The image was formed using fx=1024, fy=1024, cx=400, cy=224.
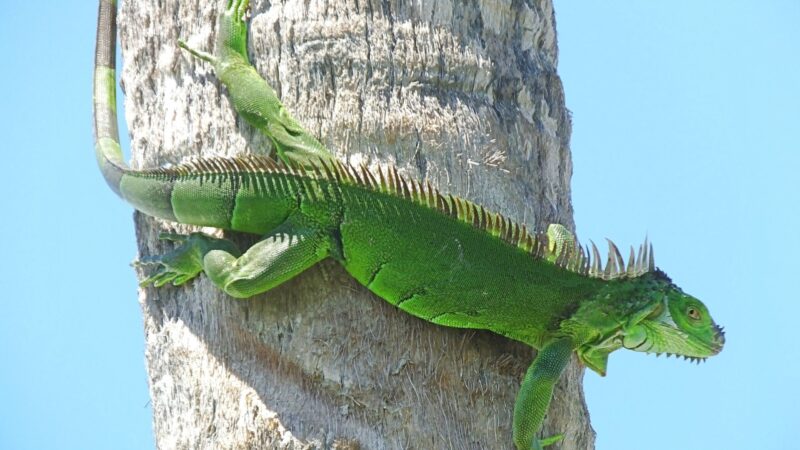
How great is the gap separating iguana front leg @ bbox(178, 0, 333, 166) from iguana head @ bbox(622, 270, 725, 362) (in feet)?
5.91

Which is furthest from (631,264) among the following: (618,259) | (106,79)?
(106,79)

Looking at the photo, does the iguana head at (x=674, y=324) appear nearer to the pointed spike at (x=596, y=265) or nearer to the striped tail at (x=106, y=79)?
the pointed spike at (x=596, y=265)

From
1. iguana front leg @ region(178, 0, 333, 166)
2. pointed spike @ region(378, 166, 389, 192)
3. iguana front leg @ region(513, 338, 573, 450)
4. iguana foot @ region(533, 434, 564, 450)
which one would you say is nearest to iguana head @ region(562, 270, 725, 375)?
iguana front leg @ region(513, 338, 573, 450)

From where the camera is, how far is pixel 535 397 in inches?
197

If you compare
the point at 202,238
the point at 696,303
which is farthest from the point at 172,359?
the point at 696,303

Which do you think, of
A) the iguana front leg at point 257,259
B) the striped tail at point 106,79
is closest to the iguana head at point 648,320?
the iguana front leg at point 257,259

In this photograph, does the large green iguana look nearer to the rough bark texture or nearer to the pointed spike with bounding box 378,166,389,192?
the pointed spike with bounding box 378,166,389,192

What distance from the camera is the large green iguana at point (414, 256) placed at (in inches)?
200

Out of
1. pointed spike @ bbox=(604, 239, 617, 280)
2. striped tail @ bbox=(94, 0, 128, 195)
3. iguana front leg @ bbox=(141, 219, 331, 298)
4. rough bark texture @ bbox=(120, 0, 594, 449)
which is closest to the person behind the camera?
rough bark texture @ bbox=(120, 0, 594, 449)

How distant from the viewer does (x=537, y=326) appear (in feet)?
17.3

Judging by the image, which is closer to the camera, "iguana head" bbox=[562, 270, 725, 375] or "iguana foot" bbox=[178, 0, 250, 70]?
"iguana head" bbox=[562, 270, 725, 375]

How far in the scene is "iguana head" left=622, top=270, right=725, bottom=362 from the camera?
5293 mm

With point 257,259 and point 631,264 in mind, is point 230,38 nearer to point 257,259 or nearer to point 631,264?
point 257,259

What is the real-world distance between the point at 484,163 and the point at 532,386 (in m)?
1.19
